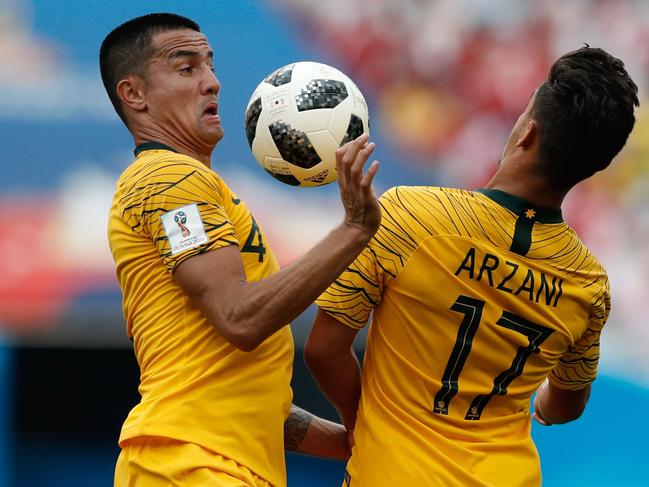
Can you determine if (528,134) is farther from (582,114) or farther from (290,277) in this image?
(290,277)

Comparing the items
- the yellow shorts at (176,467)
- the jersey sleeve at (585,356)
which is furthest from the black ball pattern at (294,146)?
the jersey sleeve at (585,356)

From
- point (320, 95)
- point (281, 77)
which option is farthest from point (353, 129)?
point (281, 77)

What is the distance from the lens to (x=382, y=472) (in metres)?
2.86

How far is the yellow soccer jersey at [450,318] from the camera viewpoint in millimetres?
2828

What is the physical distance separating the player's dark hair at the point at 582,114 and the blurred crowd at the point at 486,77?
3.20m

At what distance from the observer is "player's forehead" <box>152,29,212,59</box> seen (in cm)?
316

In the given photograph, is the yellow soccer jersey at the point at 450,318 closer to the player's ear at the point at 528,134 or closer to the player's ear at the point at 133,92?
the player's ear at the point at 528,134

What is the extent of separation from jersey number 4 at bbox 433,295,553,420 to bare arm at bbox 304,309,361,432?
331 mm

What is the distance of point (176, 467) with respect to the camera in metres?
2.66

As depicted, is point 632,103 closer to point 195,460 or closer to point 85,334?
point 195,460

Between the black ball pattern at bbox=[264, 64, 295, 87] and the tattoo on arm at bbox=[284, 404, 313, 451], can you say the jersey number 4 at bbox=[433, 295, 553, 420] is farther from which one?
the black ball pattern at bbox=[264, 64, 295, 87]

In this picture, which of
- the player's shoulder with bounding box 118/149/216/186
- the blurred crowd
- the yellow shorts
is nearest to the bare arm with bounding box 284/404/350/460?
the yellow shorts

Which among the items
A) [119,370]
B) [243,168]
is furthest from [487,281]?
[119,370]

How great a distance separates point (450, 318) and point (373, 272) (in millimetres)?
268
